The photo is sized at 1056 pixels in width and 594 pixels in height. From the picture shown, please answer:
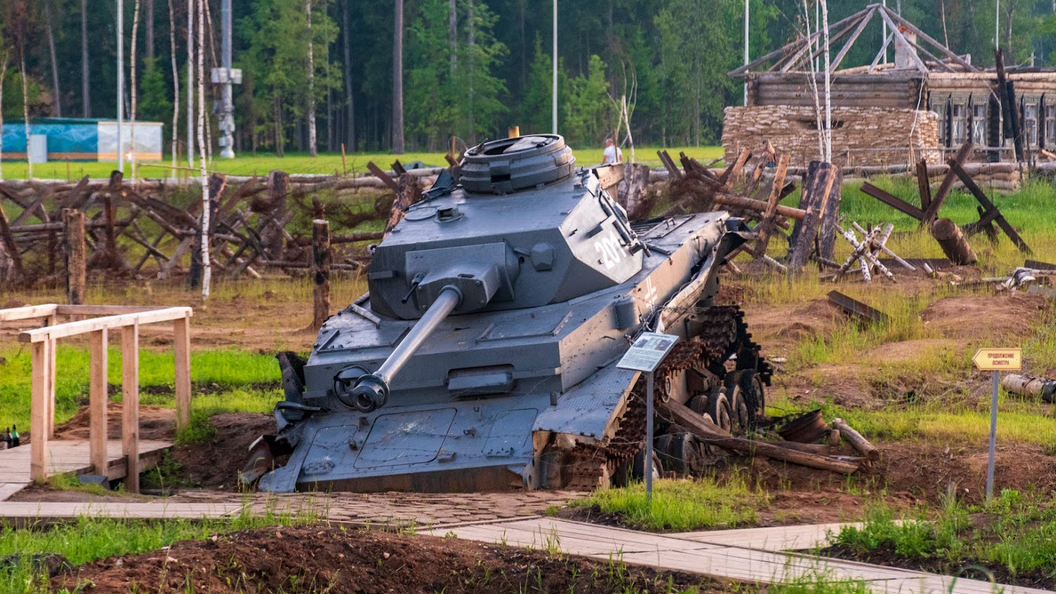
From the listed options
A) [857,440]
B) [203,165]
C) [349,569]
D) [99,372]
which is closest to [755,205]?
[203,165]

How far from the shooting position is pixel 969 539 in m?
7.00

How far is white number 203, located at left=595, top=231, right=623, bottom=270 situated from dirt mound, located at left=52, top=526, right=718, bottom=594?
536cm

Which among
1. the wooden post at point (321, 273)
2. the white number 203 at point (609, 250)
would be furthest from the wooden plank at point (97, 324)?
the wooden post at point (321, 273)

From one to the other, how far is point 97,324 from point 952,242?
1383cm

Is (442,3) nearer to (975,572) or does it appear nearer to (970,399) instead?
(970,399)

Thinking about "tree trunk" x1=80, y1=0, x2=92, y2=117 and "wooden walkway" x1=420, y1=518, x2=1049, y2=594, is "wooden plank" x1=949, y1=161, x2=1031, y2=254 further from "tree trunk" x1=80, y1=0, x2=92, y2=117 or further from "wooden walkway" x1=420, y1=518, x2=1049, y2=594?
"tree trunk" x1=80, y1=0, x2=92, y2=117

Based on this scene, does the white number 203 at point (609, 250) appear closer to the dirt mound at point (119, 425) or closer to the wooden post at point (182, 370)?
the wooden post at point (182, 370)

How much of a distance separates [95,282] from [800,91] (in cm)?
2084

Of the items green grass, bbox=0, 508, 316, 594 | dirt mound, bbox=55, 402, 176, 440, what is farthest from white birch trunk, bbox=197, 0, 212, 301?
green grass, bbox=0, 508, 316, 594

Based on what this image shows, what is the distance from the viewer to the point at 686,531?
7.57 meters

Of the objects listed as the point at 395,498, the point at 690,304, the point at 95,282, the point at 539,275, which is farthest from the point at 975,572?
the point at 95,282

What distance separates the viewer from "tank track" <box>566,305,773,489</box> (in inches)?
378

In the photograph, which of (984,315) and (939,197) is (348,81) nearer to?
(939,197)

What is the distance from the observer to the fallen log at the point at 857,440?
10797 millimetres
